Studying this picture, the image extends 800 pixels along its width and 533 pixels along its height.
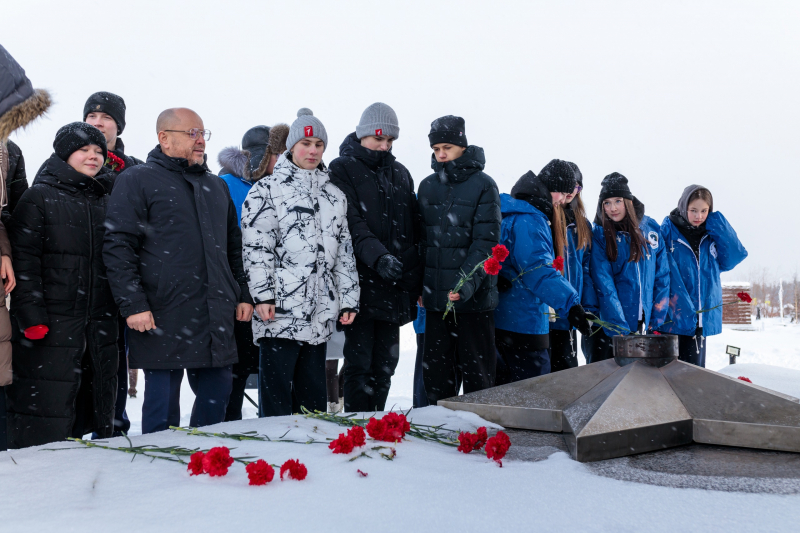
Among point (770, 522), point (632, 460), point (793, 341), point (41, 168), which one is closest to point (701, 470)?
point (632, 460)

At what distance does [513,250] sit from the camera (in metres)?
3.93

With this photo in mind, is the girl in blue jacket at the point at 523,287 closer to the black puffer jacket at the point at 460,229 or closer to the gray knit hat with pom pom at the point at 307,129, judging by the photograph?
the black puffer jacket at the point at 460,229

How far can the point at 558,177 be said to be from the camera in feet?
13.9

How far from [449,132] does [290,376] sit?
1800 mm

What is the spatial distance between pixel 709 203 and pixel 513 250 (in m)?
2.50

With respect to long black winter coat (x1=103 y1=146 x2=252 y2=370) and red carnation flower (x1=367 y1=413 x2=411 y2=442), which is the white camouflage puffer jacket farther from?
red carnation flower (x1=367 y1=413 x2=411 y2=442)

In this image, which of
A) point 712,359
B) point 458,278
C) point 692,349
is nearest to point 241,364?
point 458,278

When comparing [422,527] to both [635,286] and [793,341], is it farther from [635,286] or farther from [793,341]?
[793,341]

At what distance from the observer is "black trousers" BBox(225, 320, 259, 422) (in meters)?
3.79

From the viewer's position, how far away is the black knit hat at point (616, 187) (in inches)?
191

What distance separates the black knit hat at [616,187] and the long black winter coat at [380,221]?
1967mm

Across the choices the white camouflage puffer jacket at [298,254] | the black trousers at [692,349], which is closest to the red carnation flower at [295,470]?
the white camouflage puffer jacket at [298,254]

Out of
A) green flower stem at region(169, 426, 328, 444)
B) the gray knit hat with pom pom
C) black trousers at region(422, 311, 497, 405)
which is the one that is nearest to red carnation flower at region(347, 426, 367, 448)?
green flower stem at region(169, 426, 328, 444)

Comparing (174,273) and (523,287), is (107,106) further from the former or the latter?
(523,287)
